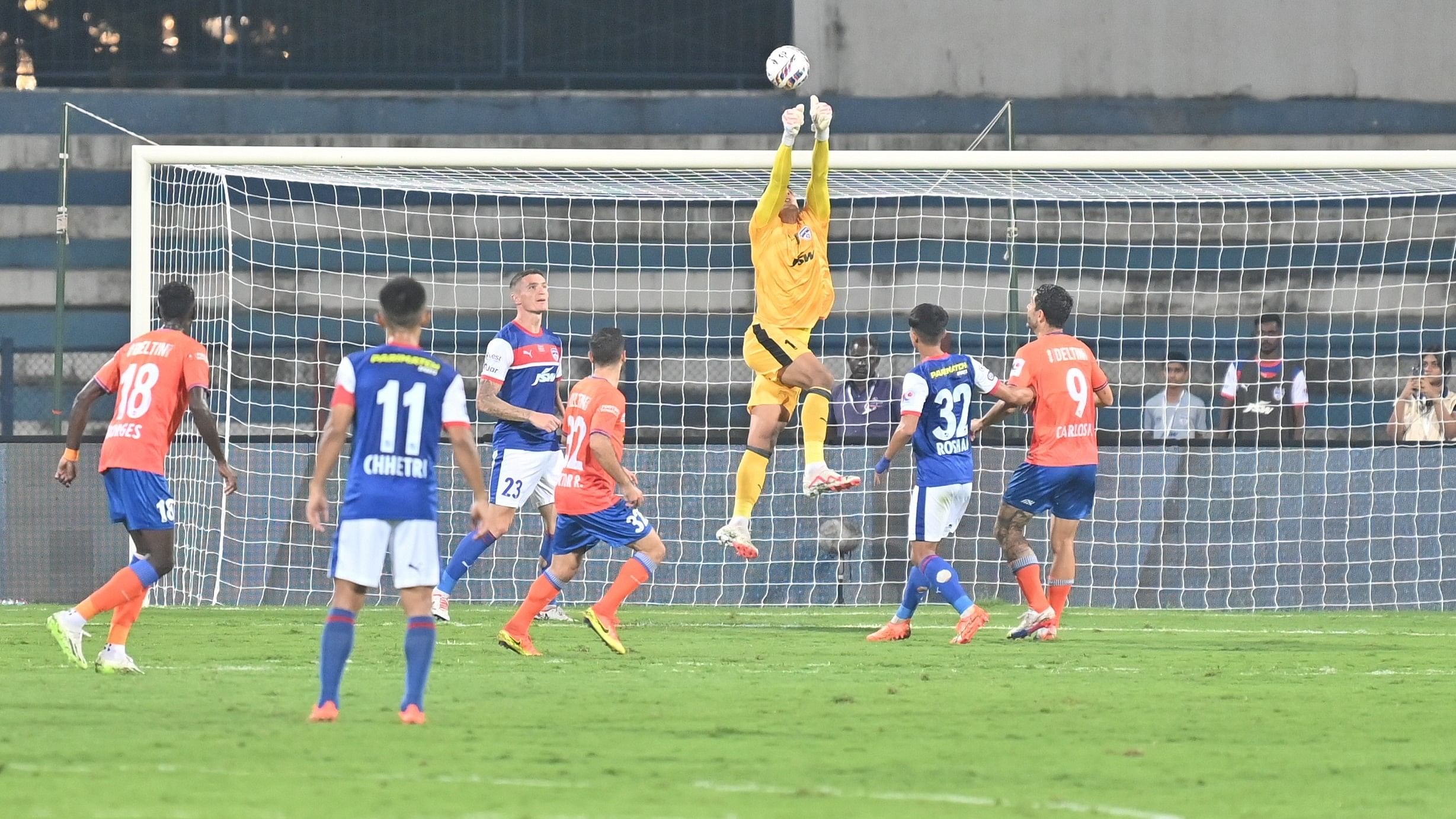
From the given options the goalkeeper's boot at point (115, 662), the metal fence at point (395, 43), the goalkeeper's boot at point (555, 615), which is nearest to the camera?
the goalkeeper's boot at point (115, 662)

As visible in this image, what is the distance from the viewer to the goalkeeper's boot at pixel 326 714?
284 inches

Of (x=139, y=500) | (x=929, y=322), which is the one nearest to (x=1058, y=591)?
(x=929, y=322)

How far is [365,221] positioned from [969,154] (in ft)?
27.2

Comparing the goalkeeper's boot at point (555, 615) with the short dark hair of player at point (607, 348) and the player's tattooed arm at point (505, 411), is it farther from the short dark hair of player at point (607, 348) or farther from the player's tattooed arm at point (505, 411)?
the short dark hair of player at point (607, 348)

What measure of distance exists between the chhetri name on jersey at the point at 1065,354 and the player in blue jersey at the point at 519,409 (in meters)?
3.42

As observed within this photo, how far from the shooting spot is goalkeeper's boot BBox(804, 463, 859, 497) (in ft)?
38.2

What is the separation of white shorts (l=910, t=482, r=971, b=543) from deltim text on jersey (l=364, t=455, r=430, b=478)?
4.92 metres

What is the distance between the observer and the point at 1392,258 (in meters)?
20.6

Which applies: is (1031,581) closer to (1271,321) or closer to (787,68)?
(787,68)

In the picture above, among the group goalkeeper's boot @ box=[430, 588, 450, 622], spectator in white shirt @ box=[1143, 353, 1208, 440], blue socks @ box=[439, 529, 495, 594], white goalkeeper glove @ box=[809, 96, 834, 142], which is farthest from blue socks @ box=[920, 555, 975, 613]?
spectator in white shirt @ box=[1143, 353, 1208, 440]

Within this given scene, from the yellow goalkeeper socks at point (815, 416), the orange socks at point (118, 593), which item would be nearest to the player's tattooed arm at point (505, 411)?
the yellow goalkeeper socks at point (815, 416)

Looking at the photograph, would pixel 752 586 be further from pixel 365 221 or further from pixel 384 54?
pixel 384 54

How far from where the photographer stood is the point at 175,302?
967cm

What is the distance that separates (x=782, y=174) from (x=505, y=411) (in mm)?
2502
